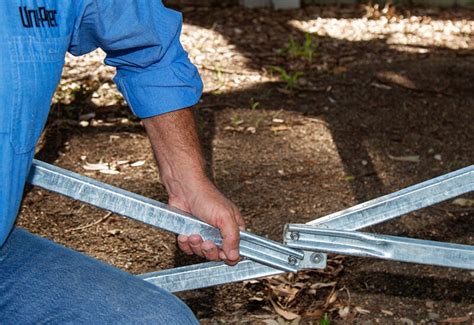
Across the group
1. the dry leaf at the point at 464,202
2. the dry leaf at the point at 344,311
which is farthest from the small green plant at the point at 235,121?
the dry leaf at the point at 344,311

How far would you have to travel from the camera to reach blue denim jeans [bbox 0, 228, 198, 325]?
186cm

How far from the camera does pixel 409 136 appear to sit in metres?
4.16

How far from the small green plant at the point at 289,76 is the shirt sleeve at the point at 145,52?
247cm

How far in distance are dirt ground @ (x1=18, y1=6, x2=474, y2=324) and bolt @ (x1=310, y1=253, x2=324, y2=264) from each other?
1.02 m

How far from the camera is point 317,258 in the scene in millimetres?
1915

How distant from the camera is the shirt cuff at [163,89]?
212cm

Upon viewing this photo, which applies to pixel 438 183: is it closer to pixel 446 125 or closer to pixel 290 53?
pixel 446 125

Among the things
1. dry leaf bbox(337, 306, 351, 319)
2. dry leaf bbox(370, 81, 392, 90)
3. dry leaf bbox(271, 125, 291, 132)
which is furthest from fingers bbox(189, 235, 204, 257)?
dry leaf bbox(370, 81, 392, 90)

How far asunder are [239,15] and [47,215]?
2.76 meters

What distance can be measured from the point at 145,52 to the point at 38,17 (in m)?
0.31

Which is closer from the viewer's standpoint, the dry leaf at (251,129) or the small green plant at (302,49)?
the dry leaf at (251,129)

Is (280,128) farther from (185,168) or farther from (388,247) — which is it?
(388,247)

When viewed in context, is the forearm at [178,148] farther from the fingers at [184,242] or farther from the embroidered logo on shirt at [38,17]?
the embroidered logo on shirt at [38,17]

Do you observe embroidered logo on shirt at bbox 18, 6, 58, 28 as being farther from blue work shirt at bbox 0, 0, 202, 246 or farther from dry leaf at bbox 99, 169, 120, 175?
dry leaf at bbox 99, 169, 120, 175
